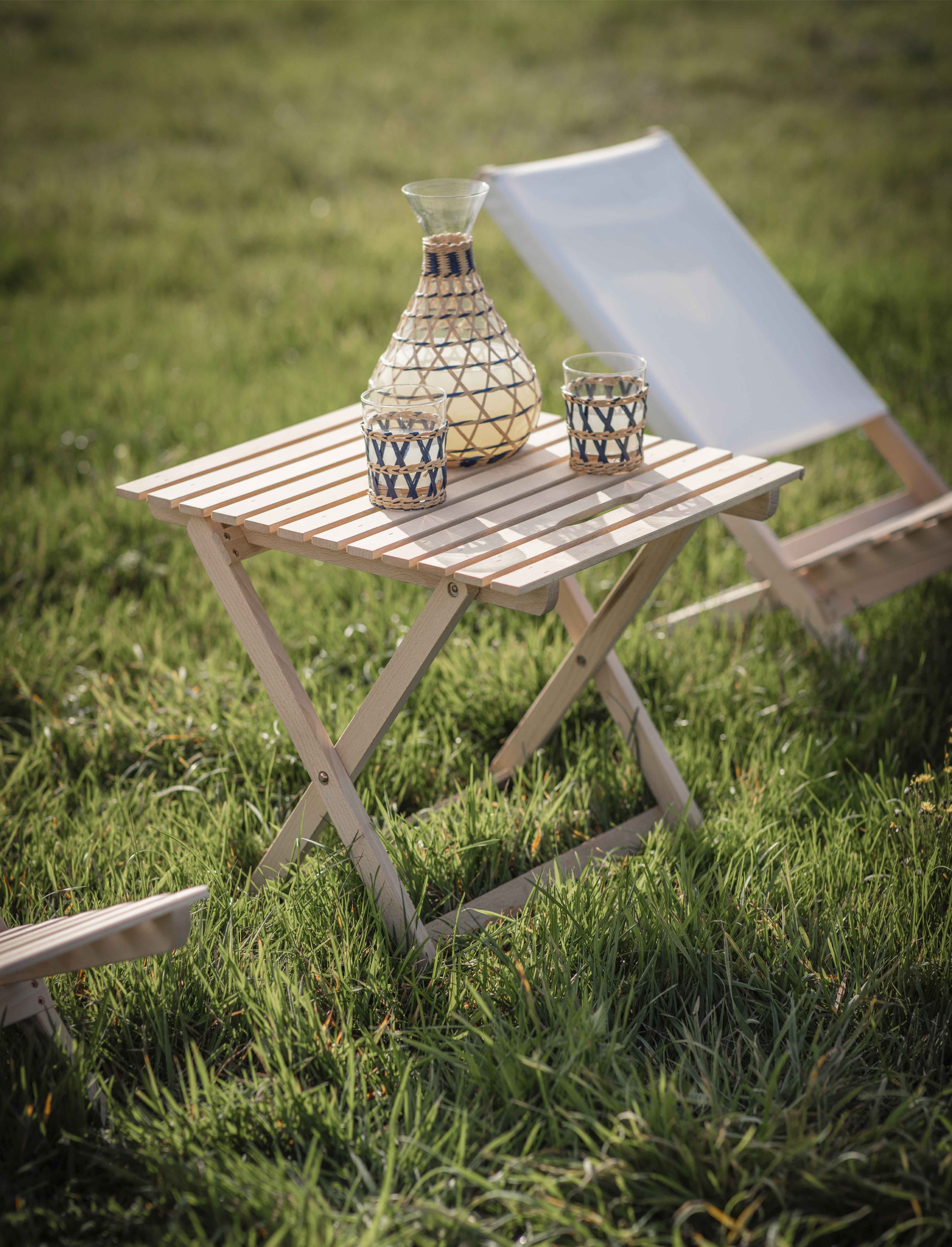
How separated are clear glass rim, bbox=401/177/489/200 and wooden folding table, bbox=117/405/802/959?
449mm

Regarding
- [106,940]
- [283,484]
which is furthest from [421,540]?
[106,940]

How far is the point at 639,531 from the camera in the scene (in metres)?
1.66

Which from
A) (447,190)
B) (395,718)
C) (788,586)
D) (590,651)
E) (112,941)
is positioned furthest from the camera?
(788,586)

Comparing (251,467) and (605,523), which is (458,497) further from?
(251,467)

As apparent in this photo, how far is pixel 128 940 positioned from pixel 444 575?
64cm

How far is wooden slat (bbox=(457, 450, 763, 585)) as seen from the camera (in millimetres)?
1557

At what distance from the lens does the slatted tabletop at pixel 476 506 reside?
5.22ft

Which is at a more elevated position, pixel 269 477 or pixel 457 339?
pixel 457 339

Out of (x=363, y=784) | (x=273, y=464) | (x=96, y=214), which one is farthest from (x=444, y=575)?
(x=96, y=214)

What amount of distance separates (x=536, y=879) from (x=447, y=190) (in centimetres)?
120

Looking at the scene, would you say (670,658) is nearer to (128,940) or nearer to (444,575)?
(444,575)

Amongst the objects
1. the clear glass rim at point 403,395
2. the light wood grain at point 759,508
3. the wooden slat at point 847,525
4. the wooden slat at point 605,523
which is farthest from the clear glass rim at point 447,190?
the wooden slat at point 847,525

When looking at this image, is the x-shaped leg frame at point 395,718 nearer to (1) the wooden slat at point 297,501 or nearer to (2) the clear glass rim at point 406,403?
(1) the wooden slat at point 297,501

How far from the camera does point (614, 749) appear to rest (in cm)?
247
